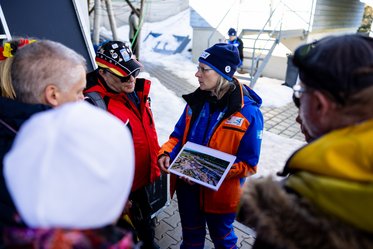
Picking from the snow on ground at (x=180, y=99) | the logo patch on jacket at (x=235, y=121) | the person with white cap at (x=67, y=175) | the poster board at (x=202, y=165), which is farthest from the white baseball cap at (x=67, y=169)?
the logo patch on jacket at (x=235, y=121)

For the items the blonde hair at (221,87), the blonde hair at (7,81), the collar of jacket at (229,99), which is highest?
the blonde hair at (7,81)

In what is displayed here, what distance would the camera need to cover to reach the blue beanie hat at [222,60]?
2.28 metres

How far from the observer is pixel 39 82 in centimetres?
129

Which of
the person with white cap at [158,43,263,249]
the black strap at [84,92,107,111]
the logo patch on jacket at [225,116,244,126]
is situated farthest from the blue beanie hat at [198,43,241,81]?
the black strap at [84,92,107,111]

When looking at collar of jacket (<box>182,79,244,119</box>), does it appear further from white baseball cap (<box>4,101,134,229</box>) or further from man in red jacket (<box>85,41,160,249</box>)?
white baseball cap (<box>4,101,134,229</box>)

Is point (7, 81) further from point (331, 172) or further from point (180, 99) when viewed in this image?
point (180, 99)

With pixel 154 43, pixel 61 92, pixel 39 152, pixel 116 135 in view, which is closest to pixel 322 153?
pixel 116 135

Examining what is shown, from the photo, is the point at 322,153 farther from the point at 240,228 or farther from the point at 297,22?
the point at 297,22

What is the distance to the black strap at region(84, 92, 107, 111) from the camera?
2191 millimetres

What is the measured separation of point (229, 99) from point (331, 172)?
4.73 ft

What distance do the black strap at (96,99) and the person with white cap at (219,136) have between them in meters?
0.65

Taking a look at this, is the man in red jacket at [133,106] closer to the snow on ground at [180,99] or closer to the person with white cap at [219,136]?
the person with white cap at [219,136]

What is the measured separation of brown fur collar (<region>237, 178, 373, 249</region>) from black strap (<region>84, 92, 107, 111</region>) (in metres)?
1.55

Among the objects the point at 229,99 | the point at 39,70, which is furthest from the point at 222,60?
the point at 39,70
